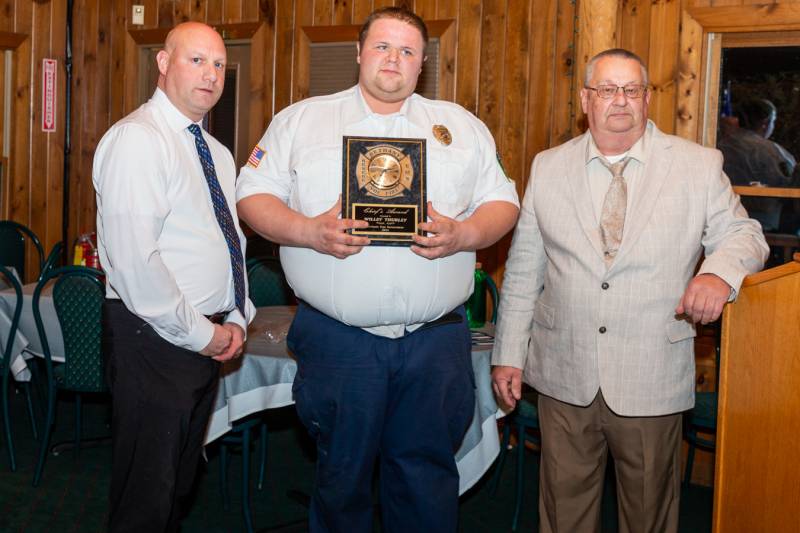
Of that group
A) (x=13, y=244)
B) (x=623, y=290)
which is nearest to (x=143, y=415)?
(x=623, y=290)

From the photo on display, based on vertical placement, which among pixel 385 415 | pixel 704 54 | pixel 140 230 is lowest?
pixel 385 415

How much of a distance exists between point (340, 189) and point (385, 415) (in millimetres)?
624

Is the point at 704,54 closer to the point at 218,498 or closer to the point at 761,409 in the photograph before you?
the point at 761,409

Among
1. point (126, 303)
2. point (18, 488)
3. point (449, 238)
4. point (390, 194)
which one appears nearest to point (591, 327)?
point (449, 238)

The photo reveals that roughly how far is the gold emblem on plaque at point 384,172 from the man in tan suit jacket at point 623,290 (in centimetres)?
51

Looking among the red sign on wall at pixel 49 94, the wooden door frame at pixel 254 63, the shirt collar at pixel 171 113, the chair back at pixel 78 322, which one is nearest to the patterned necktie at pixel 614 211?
the shirt collar at pixel 171 113

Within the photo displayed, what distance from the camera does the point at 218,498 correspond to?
386 centimetres

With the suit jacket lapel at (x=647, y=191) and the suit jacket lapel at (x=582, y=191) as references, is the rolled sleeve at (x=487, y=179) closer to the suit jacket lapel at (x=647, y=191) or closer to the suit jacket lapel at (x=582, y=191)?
the suit jacket lapel at (x=582, y=191)

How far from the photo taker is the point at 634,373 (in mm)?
2445

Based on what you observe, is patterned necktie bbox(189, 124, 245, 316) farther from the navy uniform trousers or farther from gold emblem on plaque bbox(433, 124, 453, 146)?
gold emblem on plaque bbox(433, 124, 453, 146)

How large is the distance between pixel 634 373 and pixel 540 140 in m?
2.55

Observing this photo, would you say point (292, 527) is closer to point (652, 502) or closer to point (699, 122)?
point (652, 502)

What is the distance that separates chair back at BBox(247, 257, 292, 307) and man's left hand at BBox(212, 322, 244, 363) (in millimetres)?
1912

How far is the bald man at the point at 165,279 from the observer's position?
2363 millimetres
